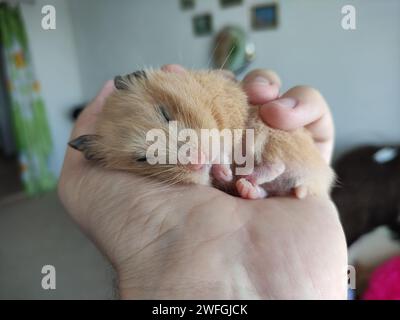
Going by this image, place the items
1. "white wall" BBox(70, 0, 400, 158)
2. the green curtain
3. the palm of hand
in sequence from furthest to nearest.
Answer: the green curtain, "white wall" BBox(70, 0, 400, 158), the palm of hand

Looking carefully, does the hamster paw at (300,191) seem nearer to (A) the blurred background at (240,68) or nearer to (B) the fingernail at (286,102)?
(B) the fingernail at (286,102)

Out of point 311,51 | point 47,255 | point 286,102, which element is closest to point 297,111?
point 286,102

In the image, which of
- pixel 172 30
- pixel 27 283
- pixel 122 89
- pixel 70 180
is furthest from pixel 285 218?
pixel 172 30

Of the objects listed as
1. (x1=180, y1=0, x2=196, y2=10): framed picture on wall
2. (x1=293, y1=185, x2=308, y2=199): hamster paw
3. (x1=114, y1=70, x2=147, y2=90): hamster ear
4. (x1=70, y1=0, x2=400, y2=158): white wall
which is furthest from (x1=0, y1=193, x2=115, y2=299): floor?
(x1=180, y1=0, x2=196, y2=10): framed picture on wall

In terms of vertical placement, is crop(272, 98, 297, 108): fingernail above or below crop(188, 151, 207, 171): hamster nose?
above

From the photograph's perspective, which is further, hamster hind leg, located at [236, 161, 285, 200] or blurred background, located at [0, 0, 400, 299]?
blurred background, located at [0, 0, 400, 299]

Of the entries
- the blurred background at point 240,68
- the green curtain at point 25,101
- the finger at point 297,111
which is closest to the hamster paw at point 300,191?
the finger at point 297,111

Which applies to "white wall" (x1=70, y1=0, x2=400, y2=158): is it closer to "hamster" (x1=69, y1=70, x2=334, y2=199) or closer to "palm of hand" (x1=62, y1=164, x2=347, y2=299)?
"hamster" (x1=69, y1=70, x2=334, y2=199)
